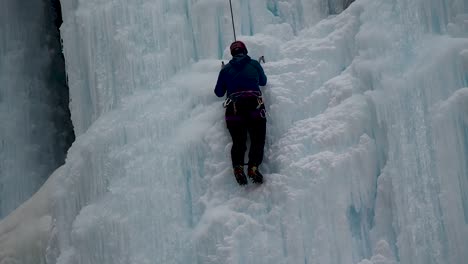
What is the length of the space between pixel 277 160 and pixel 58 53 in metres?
5.33

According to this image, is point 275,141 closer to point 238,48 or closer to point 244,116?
point 244,116

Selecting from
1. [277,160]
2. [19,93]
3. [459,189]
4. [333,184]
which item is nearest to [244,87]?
[277,160]

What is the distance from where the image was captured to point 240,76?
5.20 meters

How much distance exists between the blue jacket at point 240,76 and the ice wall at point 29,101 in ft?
14.1

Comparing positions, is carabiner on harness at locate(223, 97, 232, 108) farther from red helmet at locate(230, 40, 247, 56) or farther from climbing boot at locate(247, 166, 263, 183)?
climbing boot at locate(247, 166, 263, 183)

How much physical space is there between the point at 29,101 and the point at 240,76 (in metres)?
4.77

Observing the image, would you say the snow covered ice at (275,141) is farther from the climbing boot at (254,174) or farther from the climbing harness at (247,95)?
the climbing harness at (247,95)

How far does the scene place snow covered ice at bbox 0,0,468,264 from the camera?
482 centimetres

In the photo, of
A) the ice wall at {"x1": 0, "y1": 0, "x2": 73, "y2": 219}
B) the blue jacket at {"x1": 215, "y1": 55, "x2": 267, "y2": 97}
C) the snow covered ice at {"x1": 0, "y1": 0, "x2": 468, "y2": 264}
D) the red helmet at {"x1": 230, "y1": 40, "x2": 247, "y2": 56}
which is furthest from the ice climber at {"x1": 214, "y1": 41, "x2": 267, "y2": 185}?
the ice wall at {"x1": 0, "y1": 0, "x2": 73, "y2": 219}

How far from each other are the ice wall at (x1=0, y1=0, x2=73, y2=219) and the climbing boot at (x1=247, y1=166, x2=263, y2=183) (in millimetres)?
4603

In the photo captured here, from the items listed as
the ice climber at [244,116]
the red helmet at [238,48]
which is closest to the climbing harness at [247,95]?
the ice climber at [244,116]

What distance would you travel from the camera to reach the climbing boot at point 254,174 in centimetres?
496

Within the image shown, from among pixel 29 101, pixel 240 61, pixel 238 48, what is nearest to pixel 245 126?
pixel 240 61

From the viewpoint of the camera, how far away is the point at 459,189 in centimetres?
468
